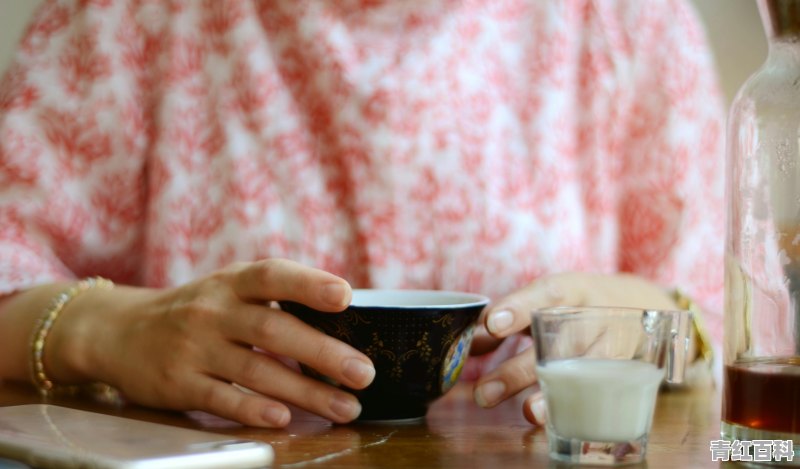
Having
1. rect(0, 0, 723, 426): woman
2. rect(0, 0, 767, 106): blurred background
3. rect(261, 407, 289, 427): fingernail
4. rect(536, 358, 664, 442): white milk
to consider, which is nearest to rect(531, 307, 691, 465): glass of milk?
rect(536, 358, 664, 442): white milk

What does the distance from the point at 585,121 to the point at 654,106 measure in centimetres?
10

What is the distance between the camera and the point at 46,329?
92 cm

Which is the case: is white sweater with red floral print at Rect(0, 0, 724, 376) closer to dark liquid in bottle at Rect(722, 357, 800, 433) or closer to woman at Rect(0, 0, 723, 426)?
woman at Rect(0, 0, 723, 426)

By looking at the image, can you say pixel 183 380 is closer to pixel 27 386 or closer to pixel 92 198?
pixel 27 386

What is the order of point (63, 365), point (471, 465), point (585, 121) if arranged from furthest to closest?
point (585, 121), point (63, 365), point (471, 465)

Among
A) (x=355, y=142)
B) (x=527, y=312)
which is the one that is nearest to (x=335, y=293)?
(x=527, y=312)

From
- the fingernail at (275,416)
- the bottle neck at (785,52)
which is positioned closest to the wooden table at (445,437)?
the fingernail at (275,416)

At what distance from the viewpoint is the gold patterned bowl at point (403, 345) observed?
0.69m

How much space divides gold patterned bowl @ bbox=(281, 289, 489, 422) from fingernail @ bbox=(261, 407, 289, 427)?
44 mm

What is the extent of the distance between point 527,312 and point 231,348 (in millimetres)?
246

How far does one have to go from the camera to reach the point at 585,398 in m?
0.58

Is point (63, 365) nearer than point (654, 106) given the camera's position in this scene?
Yes

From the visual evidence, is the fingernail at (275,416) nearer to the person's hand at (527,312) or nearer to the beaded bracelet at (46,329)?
the person's hand at (527,312)

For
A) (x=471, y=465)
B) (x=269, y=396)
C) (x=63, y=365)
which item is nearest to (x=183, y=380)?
(x=269, y=396)
